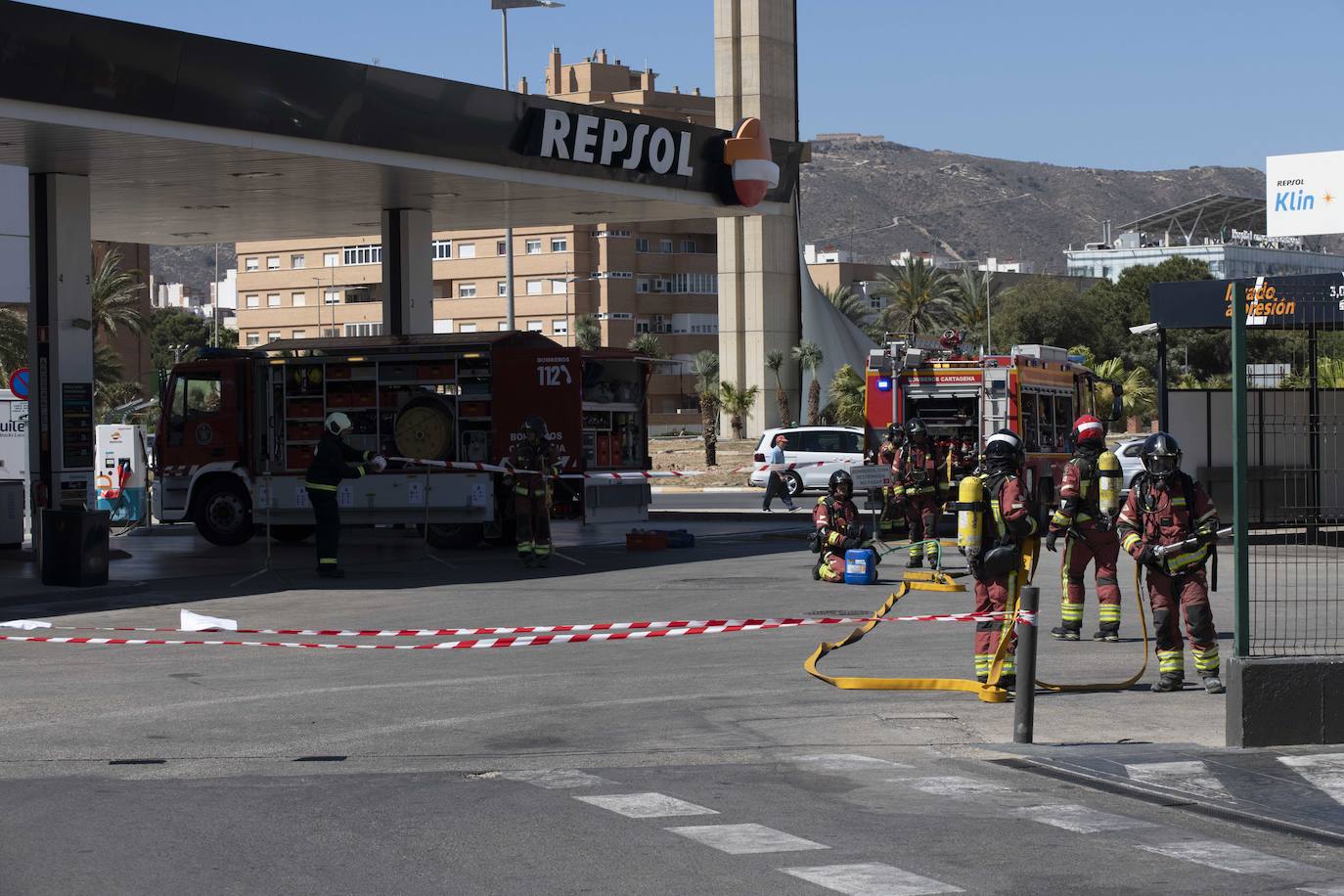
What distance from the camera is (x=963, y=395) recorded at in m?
26.6

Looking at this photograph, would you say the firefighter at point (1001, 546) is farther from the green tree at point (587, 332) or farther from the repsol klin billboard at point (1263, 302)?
the green tree at point (587, 332)

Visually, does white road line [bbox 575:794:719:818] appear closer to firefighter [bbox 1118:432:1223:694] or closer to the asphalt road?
the asphalt road

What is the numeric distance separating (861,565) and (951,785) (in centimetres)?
1021

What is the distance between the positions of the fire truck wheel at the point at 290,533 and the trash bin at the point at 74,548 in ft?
24.5

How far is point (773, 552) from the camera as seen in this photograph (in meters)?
23.5

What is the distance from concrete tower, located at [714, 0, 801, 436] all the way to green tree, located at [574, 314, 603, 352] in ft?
81.9

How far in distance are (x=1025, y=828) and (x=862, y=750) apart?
211 centimetres

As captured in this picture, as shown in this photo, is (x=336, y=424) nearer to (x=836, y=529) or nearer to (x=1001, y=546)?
(x=836, y=529)

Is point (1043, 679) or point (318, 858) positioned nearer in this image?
point (318, 858)

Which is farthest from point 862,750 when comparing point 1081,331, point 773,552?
point 1081,331

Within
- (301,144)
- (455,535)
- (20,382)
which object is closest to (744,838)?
(301,144)

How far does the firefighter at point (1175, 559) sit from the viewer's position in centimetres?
1151

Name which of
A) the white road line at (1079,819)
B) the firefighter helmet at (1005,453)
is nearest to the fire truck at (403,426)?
the firefighter helmet at (1005,453)

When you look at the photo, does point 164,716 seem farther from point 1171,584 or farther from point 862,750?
point 1171,584
